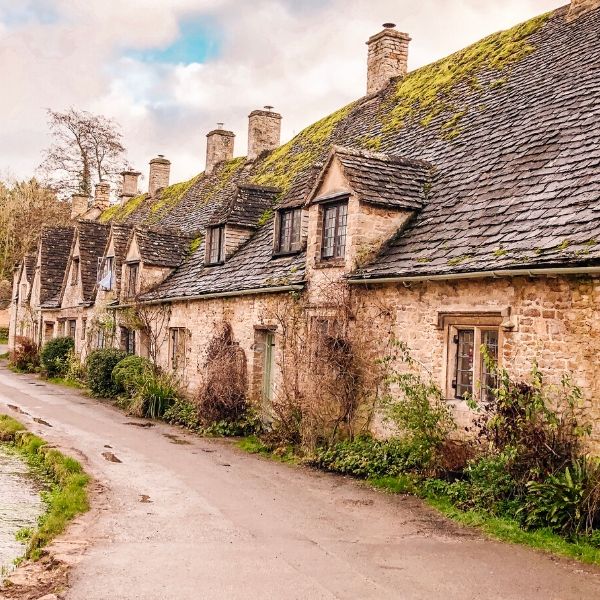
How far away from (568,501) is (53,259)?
1348 inches

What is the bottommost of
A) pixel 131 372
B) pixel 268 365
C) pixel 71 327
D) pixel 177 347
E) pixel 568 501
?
pixel 568 501

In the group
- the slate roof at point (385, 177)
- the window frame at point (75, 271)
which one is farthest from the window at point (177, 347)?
the window frame at point (75, 271)

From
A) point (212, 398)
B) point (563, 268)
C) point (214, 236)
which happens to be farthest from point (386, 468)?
point (214, 236)

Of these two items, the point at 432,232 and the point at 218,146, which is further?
the point at 218,146

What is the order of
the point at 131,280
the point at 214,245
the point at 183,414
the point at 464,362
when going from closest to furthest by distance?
the point at 464,362 → the point at 183,414 → the point at 214,245 → the point at 131,280

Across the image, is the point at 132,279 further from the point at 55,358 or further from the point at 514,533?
the point at 514,533

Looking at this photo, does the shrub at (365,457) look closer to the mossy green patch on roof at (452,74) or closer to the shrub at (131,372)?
the mossy green patch on roof at (452,74)

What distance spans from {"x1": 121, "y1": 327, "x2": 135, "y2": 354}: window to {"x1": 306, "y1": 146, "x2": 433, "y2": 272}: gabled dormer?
11715 millimetres

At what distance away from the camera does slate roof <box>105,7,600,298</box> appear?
1064cm

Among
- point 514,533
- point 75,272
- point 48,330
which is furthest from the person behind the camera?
point 48,330

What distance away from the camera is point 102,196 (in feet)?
157

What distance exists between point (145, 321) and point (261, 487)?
41.7 ft

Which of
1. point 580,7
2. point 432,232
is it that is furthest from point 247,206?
point 580,7

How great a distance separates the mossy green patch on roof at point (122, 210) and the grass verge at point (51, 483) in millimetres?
24039
